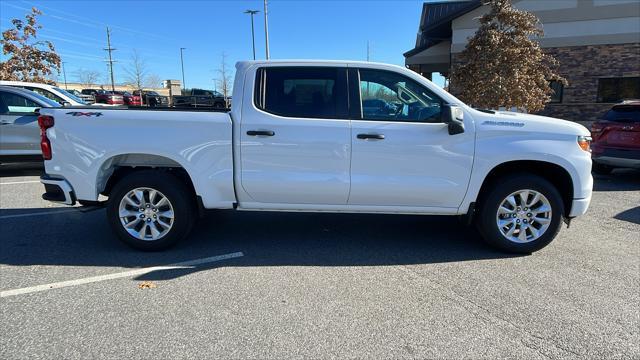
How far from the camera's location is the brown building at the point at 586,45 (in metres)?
16.7

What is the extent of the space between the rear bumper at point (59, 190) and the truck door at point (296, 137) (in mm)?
1803

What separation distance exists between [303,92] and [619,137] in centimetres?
710

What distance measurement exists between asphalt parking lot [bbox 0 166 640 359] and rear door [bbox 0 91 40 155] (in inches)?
158

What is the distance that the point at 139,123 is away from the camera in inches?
169

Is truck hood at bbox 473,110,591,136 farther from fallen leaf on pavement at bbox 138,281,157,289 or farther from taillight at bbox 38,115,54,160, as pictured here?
taillight at bbox 38,115,54,160

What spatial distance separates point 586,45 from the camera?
17.2m

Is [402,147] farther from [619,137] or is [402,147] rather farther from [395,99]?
[619,137]

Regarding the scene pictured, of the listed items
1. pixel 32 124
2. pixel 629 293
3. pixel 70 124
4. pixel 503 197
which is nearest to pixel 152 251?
pixel 70 124

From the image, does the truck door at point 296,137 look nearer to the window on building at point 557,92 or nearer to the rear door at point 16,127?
the rear door at point 16,127

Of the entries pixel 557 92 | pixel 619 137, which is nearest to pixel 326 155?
pixel 619 137

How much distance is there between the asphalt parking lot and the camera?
287 cm

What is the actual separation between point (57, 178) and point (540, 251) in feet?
17.2

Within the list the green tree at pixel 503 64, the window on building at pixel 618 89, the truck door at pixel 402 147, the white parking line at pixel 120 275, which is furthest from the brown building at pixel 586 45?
the white parking line at pixel 120 275

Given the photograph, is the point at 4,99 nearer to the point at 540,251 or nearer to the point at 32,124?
the point at 32,124
